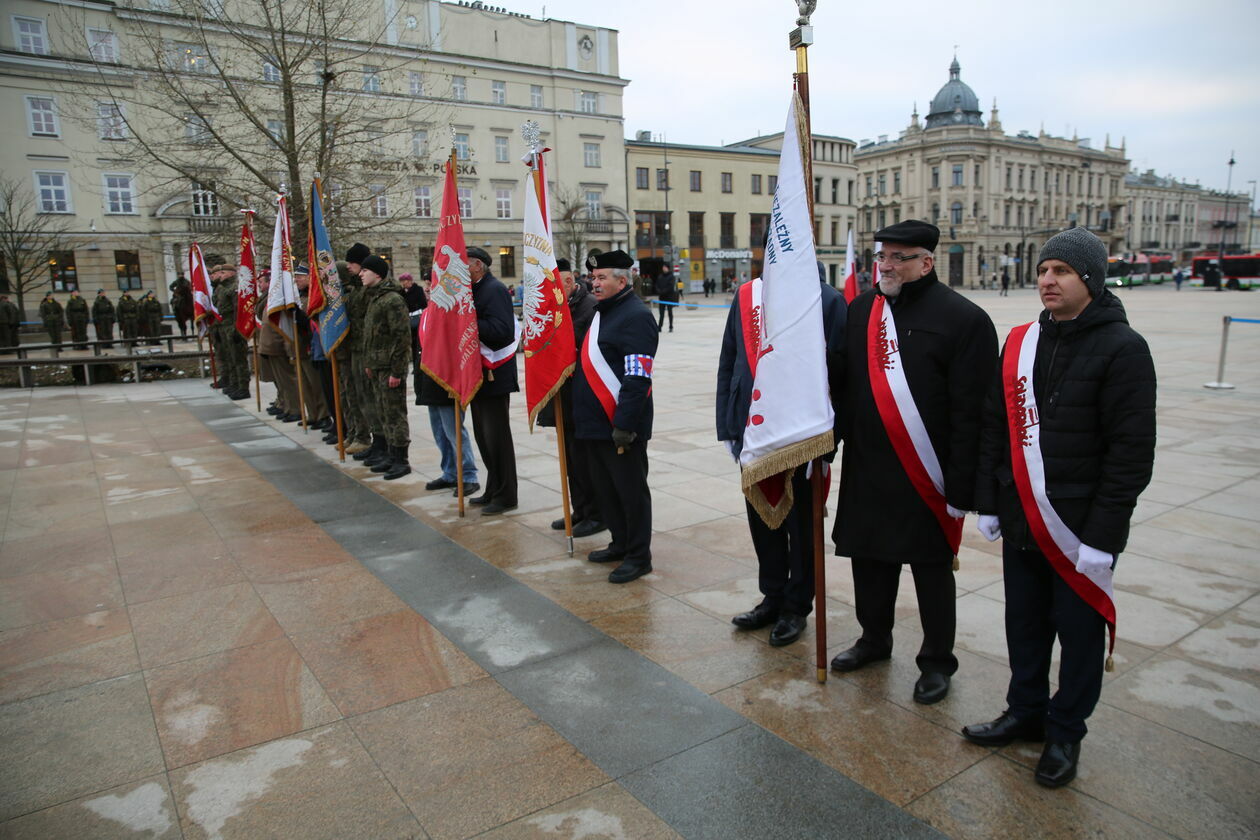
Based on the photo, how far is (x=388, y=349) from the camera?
25.6 ft

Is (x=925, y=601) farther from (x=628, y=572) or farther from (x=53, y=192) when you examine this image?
(x=53, y=192)

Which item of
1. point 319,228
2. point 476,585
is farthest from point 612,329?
point 319,228

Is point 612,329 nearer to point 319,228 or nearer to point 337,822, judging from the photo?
point 337,822

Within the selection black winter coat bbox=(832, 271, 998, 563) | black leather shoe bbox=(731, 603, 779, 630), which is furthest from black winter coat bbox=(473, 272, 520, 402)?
black winter coat bbox=(832, 271, 998, 563)

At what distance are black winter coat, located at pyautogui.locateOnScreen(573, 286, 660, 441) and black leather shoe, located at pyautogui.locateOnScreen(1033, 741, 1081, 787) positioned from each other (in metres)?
2.73

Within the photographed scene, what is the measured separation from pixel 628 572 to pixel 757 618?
103 cm

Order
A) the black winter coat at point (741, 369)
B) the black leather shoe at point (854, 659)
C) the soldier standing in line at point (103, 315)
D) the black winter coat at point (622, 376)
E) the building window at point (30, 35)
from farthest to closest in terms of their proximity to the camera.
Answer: the building window at point (30, 35), the soldier standing in line at point (103, 315), the black winter coat at point (622, 376), the black leather shoe at point (854, 659), the black winter coat at point (741, 369)

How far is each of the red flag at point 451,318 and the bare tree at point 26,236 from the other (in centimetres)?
2758

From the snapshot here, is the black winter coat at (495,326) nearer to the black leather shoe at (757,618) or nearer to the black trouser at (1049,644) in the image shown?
the black leather shoe at (757,618)

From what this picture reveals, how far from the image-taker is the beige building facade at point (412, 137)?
104 ft

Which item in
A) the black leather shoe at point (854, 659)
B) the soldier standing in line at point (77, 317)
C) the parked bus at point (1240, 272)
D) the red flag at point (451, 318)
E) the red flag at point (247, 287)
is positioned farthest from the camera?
the parked bus at point (1240, 272)

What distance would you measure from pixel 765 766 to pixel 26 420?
13.1m

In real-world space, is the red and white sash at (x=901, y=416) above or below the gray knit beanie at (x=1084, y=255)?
below

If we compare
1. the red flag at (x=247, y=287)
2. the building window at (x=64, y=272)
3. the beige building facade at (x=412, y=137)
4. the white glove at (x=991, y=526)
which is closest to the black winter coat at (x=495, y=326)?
the white glove at (x=991, y=526)
